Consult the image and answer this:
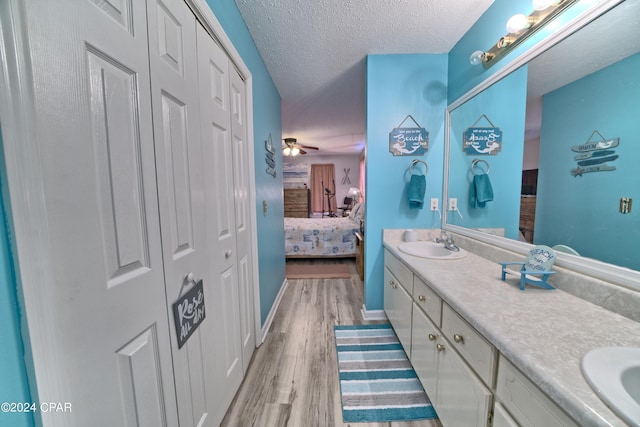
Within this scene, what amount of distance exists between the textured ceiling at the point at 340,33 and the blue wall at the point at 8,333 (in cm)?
166

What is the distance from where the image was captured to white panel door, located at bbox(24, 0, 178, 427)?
446 mm

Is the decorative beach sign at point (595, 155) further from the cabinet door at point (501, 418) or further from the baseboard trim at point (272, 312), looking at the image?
the baseboard trim at point (272, 312)

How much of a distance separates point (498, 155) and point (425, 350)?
1.32 metres

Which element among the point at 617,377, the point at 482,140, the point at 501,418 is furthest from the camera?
the point at 482,140

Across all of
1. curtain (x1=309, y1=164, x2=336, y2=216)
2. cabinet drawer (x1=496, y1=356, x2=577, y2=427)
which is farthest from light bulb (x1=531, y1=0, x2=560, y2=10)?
curtain (x1=309, y1=164, x2=336, y2=216)

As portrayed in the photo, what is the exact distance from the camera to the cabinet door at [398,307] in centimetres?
146

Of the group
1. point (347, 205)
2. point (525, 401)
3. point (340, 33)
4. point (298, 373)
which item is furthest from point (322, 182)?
point (525, 401)

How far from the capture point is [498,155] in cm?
145

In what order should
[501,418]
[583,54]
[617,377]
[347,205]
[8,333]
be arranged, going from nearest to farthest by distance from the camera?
[8,333] → [617,377] → [501,418] → [583,54] → [347,205]

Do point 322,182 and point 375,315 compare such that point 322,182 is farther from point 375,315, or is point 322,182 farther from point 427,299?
point 427,299

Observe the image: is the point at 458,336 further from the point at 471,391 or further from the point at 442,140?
the point at 442,140

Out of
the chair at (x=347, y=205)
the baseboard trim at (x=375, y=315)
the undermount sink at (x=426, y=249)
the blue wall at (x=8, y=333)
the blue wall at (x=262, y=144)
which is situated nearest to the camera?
the blue wall at (x=8, y=333)

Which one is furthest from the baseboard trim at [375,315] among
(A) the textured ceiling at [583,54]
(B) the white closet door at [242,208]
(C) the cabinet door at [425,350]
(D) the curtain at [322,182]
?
(D) the curtain at [322,182]

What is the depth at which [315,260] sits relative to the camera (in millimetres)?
3984
